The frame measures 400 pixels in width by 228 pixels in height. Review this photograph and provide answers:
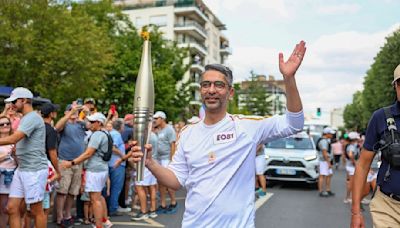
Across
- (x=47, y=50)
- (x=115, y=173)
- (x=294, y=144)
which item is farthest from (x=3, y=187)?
(x=47, y=50)

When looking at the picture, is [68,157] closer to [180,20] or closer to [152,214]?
[152,214]

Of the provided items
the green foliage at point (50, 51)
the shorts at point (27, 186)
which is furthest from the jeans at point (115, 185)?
the green foliage at point (50, 51)

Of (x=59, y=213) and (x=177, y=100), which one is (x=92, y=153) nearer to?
(x=59, y=213)

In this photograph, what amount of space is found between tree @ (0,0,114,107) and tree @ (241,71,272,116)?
4479 cm

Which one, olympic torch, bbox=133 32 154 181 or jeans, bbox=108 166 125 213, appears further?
jeans, bbox=108 166 125 213

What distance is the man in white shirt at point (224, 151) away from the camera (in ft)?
9.25

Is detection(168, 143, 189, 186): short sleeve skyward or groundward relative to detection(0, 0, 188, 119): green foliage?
groundward

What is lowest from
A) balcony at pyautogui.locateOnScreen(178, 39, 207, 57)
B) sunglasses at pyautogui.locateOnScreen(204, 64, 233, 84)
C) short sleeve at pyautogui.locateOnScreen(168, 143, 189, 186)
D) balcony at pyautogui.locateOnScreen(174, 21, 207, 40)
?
short sleeve at pyautogui.locateOnScreen(168, 143, 189, 186)

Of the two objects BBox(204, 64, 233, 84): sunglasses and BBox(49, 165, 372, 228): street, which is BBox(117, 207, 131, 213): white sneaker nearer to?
BBox(49, 165, 372, 228): street

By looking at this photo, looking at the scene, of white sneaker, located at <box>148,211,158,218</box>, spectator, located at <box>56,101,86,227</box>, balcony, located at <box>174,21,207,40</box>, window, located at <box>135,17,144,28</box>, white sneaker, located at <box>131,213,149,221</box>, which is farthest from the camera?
window, located at <box>135,17,144,28</box>

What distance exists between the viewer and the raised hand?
2.74 meters

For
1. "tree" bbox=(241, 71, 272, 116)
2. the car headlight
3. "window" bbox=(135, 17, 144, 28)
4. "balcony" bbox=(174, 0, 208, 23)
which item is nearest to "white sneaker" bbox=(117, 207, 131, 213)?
the car headlight

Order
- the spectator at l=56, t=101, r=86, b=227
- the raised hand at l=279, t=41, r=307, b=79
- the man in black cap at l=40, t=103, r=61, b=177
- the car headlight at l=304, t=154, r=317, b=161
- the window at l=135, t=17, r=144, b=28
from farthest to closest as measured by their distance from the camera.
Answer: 1. the window at l=135, t=17, r=144, b=28
2. the car headlight at l=304, t=154, r=317, b=161
3. the spectator at l=56, t=101, r=86, b=227
4. the man in black cap at l=40, t=103, r=61, b=177
5. the raised hand at l=279, t=41, r=307, b=79

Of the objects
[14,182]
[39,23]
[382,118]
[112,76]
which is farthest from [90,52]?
[382,118]
